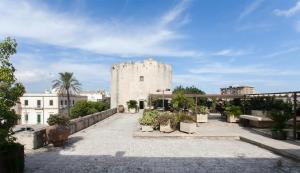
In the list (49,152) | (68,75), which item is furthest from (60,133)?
(68,75)

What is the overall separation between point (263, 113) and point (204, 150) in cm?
829

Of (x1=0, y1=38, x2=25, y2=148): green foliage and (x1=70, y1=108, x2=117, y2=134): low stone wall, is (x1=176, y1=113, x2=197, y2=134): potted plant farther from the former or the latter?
(x1=0, y1=38, x2=25, y2=148): green foliage

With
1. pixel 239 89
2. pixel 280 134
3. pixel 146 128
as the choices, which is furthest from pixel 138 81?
pixel 280 134

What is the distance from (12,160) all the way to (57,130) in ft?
14.2

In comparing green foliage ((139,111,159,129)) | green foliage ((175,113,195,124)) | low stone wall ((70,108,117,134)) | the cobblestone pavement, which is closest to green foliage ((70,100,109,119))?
low stone wall ((70,108,117,134))

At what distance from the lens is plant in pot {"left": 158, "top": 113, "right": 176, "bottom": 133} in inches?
598

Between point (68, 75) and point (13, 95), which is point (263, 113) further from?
point (68, 75)

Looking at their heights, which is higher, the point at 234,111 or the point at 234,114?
the point at 234,111

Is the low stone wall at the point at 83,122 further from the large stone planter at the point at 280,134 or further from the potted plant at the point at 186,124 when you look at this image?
the large stone planter at the point at 280,134

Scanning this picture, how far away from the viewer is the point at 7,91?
24.1ft

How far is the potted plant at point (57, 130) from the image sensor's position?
37.3ft

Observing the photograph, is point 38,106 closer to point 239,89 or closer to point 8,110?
point 239,89

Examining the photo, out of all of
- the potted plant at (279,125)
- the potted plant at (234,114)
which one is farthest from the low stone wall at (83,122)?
the potted plant at (279,125)

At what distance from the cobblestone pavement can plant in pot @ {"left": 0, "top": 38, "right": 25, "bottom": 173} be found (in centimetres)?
94
